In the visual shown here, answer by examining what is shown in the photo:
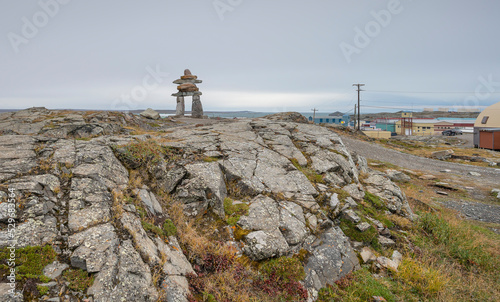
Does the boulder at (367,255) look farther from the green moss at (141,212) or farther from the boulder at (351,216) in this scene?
the green moss at (141,212)

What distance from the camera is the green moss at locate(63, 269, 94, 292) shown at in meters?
4.34

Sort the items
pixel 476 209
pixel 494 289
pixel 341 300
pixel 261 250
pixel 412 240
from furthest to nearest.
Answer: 1. pixel 476 209
2. pixel 412 240
3. pixel 494 289
4. pixel 261 250
5. pixel 341 300

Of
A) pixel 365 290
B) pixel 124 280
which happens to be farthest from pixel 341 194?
pixel 124 280

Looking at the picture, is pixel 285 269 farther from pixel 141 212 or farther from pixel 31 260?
pixel 31 260

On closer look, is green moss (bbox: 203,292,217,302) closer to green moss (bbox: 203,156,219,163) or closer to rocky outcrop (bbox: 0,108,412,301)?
rocky outcrop (bbox: 0,108,412,301)

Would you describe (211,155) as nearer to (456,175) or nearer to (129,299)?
(129,299)

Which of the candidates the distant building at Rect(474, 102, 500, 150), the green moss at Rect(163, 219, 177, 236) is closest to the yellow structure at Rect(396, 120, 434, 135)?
the distant building at Rect(474, 102, 500, 150)

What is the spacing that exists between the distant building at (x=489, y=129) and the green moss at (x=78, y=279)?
6140cm

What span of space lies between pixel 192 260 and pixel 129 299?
185cm

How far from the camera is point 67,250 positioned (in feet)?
16.1

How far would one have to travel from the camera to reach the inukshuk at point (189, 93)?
3170cm

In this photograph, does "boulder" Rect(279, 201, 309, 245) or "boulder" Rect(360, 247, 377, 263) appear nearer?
"boulder" Rect(279, 201, 309, 245)

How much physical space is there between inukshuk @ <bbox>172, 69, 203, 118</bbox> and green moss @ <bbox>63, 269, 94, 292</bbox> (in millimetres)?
28283

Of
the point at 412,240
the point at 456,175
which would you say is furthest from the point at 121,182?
the point at 456,175
